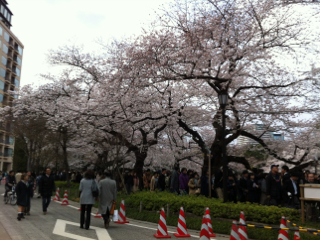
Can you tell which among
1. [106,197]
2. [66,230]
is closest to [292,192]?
[106,197]

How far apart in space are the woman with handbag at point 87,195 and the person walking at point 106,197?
25 cm

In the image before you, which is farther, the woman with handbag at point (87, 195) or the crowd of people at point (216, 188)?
the crowd of people at point (216, 188)

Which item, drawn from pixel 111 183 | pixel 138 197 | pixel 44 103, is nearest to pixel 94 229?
pixel 111 183

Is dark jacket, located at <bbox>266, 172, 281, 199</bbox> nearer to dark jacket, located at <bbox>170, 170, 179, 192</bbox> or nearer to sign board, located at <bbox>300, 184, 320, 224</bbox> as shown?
sign board, located at <bbox>300, 184, 320, 224</bbox>

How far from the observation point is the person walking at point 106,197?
8539mm

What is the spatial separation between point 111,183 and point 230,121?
32.2 ft

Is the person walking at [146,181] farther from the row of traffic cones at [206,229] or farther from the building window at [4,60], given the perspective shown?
the building window at [4,60]

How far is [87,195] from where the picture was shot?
27.6ft

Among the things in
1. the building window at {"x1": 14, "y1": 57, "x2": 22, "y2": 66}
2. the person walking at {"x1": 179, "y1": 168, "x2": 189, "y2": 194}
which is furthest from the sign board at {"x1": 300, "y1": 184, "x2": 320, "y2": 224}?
the building window at {"x1": 14, "y1": 57, "x2": 22, "y2": 66}

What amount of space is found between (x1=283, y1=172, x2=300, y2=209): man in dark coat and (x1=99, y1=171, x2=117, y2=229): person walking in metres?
5.64

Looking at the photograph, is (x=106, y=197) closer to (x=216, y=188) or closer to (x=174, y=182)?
(x=216, y=188)

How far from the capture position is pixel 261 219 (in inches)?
318

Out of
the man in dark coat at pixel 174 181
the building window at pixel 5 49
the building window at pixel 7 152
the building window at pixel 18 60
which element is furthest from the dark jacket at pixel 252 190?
the building window at pixel 18 60

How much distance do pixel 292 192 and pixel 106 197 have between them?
6002mm
